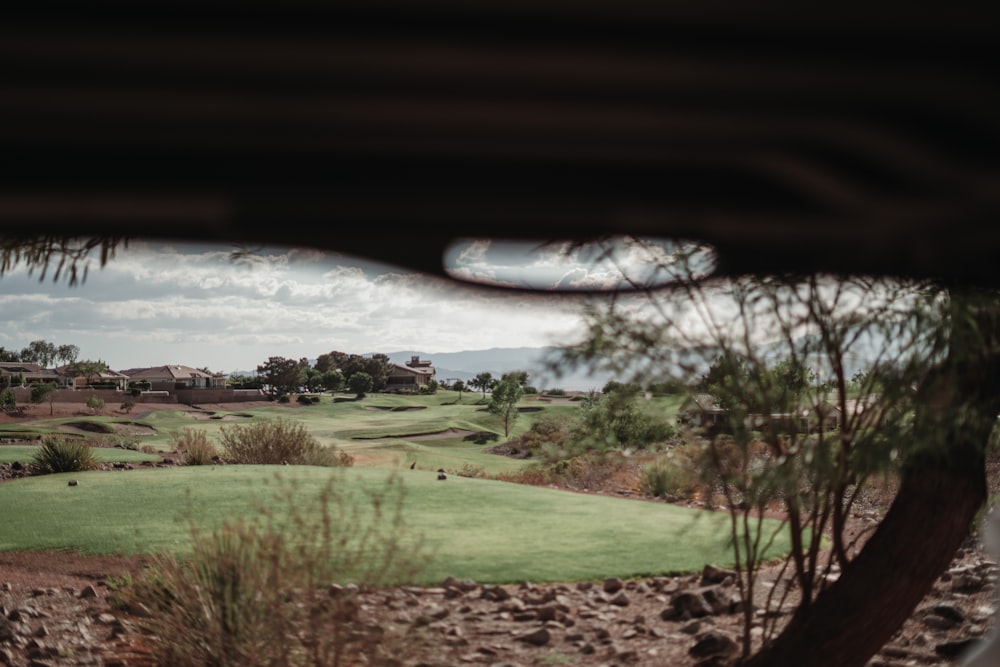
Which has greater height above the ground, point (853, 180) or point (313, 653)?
point (853, 180)

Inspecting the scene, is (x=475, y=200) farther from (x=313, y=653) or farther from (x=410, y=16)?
(x=313, y=653)

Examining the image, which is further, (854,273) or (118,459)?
(118,459)

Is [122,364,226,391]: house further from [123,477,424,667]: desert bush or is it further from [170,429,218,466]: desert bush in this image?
[123,477,424,667]: desert bush

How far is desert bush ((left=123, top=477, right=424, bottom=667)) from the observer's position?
2.32m

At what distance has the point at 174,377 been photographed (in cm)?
294

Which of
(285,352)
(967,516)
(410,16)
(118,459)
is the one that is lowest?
(118,459)

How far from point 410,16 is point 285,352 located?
65.2 inches

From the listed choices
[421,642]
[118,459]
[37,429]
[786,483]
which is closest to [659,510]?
[786,483]

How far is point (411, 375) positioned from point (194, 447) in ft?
3.31

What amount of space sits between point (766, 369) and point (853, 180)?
0.70 m

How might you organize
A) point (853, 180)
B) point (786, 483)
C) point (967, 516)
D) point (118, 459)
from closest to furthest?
1. point (853, 180)
2. point (967, 516)
3. point (786, 483)
4. point (118, 459)

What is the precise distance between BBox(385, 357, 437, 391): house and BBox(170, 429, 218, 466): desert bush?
A: 0.82 metres

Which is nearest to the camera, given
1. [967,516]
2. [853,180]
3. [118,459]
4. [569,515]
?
[853,180]

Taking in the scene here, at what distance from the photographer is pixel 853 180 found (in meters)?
2.07
